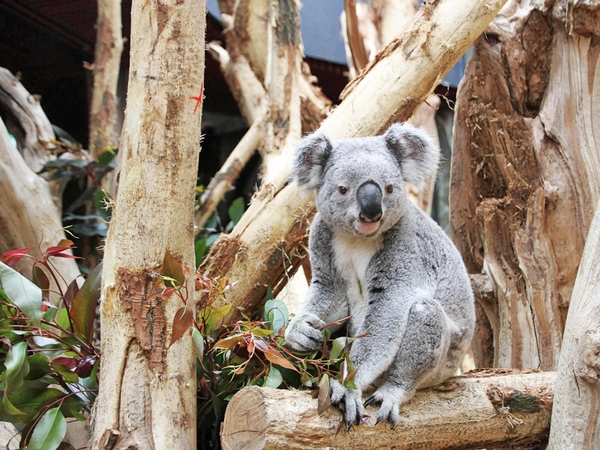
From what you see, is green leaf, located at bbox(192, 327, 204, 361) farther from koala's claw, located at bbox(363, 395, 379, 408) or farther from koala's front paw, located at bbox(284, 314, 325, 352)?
koala's claw, located at bbox(363, 395, 379, 408)

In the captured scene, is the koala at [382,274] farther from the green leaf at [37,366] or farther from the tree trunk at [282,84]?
the tree trunk at [282,84]

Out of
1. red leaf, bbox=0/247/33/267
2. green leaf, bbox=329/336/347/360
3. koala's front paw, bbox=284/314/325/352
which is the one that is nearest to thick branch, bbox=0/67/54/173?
red leaf, bbox=0/247/33/267

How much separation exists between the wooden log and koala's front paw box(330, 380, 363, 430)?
3cm

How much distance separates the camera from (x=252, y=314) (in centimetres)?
361

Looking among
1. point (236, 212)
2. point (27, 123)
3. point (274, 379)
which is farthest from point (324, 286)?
point (27, 123)

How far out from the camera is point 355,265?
286 cm

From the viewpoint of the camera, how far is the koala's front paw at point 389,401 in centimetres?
239

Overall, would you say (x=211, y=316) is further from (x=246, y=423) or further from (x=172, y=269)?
(x=246, y=423)

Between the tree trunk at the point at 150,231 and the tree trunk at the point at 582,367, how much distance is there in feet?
4.91

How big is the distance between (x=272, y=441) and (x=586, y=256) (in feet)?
4.66

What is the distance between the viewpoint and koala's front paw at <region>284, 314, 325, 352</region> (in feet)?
8.39

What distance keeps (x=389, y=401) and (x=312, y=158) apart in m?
1.16

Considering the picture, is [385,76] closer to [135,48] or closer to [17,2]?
[135,48]

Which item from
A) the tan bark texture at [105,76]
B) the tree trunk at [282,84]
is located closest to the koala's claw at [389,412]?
the tree trunk at [282,84]
